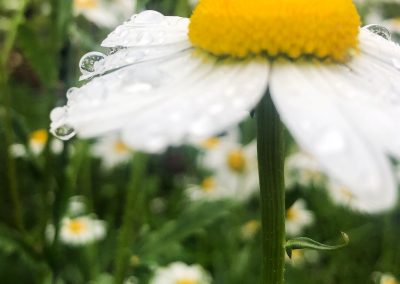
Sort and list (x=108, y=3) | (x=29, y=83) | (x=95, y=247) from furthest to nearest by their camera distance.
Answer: (x=29, y=83), (x=108, y=3), (x=95, y=247)

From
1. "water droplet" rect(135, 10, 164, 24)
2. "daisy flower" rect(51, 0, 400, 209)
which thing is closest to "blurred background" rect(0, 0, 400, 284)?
"water droplet" rect(135, 10, 164, 24)

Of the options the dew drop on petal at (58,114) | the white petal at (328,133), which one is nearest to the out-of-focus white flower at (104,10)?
the dew drop on petal at (58,114)

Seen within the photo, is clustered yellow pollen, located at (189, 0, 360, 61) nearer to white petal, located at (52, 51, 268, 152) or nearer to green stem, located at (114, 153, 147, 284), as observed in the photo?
white petal, located at (52, 51, 268, 152)

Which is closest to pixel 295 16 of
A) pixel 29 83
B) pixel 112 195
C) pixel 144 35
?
pixel 144 35

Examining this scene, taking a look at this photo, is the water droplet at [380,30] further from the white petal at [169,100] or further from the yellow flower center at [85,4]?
the yellow flower center at [85,4]

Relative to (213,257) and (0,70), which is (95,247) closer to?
(213,257)

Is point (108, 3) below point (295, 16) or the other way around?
below

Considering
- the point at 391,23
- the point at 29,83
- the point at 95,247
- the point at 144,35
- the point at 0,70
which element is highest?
the point at 144,35
